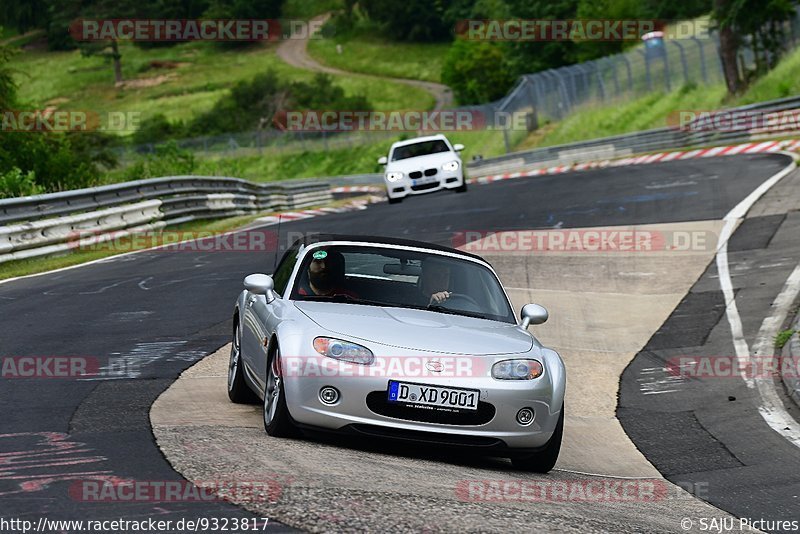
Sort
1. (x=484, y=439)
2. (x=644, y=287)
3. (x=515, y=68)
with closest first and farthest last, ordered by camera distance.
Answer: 1. (x=484, y=439)
2. (x=644, y=287)
3. (x=515, y=68)

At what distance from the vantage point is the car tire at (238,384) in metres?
9.48

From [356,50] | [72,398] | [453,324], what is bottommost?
[356,50]

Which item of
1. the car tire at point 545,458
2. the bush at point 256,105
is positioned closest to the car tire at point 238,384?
the car tire at point 545,458

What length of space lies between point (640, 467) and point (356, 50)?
128144 mm

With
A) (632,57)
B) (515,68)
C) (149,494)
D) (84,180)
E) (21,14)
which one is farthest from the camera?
(21,14)

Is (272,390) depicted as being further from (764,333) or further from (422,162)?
(422,162)

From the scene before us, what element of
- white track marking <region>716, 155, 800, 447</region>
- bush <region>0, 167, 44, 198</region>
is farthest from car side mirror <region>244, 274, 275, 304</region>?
bush <region>0, 167, 44, 198</region>

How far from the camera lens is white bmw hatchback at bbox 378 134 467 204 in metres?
30.7

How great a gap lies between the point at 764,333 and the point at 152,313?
21.2 feet

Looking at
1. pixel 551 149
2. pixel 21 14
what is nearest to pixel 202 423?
pixel 551 149

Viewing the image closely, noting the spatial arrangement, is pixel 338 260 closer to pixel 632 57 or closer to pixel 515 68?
pixel 632 57

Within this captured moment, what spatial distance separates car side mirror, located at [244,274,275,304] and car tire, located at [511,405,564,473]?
2.07 metres

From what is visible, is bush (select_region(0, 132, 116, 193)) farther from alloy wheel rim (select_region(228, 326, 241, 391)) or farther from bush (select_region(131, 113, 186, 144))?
bush (select_region(131, 113, 186, 144))

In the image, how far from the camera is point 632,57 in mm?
58031
